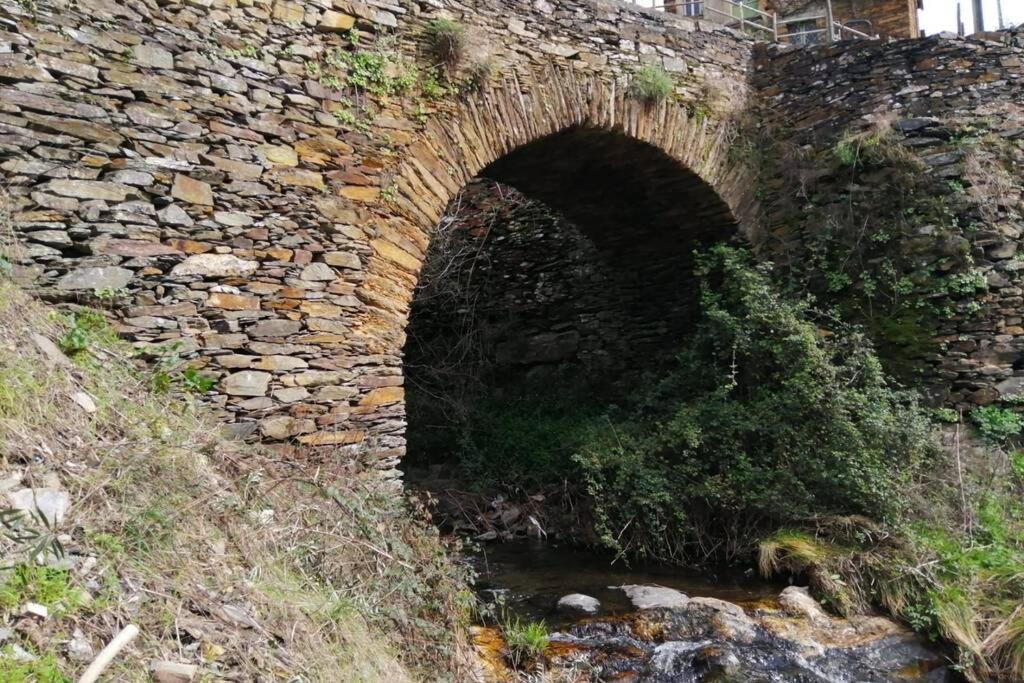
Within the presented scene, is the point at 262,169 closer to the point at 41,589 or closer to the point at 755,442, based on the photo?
the point at 41,589

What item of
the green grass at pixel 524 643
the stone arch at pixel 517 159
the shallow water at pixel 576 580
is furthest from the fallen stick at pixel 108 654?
the shallow water at pixel 576 580

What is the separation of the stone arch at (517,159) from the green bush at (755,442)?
908mm

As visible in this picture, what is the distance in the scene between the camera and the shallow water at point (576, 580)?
205 inches

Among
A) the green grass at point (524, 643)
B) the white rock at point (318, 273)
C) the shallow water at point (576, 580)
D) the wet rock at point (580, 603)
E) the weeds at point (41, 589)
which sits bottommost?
the shallow water at point (576, 580)

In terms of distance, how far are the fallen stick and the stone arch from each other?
2826 millimetres

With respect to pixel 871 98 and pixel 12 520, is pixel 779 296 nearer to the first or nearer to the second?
pixel 871 98

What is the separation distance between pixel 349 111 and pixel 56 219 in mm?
1993

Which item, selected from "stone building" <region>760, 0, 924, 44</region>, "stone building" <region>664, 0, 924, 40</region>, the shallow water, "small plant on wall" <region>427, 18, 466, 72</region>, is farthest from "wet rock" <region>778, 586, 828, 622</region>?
"stone building" <region>760, 0, 924, 44</region>

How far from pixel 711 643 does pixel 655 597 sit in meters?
0.71

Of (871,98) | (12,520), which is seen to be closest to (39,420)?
(12,520)

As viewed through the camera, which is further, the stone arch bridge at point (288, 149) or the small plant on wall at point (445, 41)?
the small plant on wall at point (445, 41)

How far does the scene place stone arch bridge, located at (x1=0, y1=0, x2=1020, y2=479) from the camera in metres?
4.07

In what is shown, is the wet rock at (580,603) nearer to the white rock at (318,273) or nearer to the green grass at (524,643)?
the green grass at (524,643)

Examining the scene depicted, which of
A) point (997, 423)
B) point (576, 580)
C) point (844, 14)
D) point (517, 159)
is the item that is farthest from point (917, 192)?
point (844, 14)
